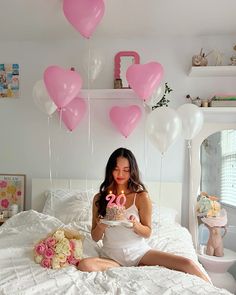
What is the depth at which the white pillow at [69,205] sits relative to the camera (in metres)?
2.56

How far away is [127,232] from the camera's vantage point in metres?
1.78

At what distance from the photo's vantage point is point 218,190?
9.63ft

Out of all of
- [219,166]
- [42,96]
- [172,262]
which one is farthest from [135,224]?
[219,166]

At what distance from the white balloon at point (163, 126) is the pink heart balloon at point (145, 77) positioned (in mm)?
295

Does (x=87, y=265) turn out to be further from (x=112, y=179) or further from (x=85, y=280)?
(x=112, y=179)

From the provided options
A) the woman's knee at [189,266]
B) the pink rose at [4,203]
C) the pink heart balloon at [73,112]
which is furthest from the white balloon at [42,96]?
the woman's knee at [189,266]

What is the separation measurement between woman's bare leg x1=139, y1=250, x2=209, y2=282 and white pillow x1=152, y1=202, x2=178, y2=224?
72 cm

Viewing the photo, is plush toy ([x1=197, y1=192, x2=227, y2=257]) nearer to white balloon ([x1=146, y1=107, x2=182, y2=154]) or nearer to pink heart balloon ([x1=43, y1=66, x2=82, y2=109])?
white balloon ([x1=146, y1=107, x2=182, y2=154])

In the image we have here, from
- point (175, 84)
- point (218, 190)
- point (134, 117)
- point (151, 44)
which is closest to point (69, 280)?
point (134, 117)

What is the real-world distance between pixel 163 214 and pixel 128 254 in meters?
0.96

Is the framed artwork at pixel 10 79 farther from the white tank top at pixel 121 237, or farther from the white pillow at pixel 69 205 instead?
the white tank top at pixel 121 237

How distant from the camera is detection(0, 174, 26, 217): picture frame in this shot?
317 cm

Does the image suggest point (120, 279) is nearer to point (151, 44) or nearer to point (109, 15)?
point (109, 15)

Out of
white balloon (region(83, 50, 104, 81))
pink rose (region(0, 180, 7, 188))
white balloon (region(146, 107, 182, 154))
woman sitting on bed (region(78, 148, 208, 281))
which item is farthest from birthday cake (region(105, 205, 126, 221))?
pink rose (region(0, 180, 7, 188))
